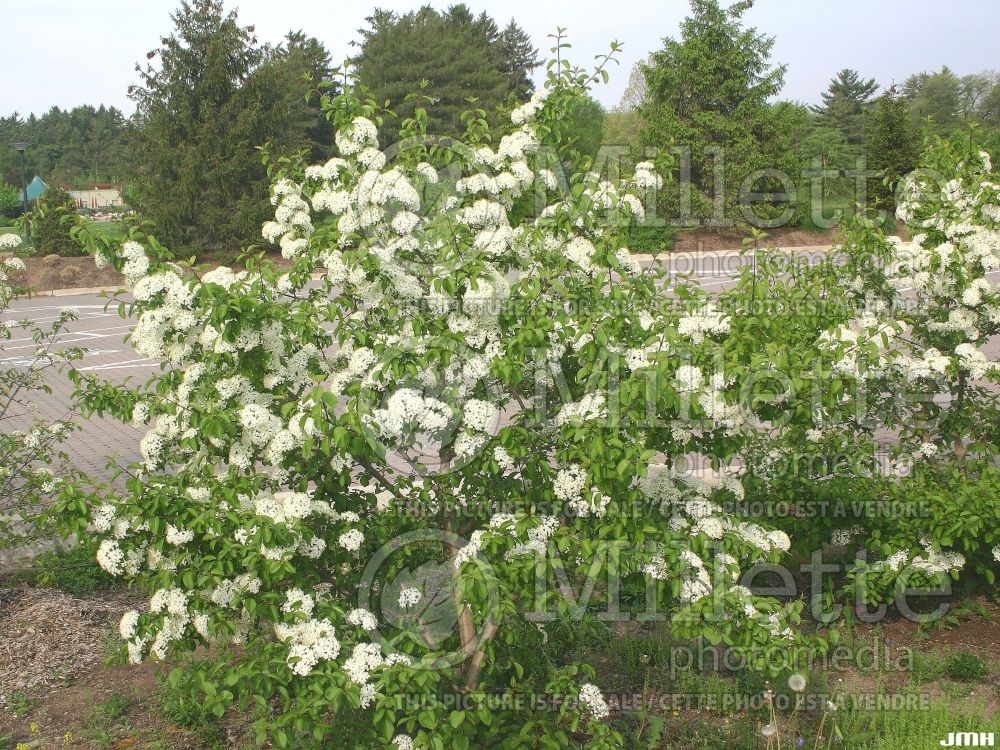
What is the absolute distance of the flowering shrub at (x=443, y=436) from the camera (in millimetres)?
2877

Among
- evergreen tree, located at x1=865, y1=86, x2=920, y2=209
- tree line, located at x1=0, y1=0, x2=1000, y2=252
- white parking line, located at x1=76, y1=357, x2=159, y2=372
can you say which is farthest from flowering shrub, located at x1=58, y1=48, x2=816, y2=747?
evergreen tree, located at x1=865, y1=86, x2=920, y2=209

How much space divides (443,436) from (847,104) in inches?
1692

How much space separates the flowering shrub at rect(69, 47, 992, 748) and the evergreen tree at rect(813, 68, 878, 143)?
33167 mm

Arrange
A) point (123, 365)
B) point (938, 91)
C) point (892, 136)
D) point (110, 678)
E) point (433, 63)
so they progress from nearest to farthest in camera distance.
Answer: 1. point (110, 678)
2. point (123, 365)
3. point (892, 136)
4. point (433, 63)
5. point (938, 91)

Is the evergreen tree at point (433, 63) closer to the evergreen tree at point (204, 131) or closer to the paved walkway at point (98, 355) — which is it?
the evergreen tree at point (204, 131)

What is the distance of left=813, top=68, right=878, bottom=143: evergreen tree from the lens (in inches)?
1457

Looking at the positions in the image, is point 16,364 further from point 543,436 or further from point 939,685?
point 939,685

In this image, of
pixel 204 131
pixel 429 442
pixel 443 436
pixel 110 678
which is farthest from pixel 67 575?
pixel 204 131

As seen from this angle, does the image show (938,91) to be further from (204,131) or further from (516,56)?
(204,131)

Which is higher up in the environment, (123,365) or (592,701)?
(123,365)

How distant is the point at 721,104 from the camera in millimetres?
24766

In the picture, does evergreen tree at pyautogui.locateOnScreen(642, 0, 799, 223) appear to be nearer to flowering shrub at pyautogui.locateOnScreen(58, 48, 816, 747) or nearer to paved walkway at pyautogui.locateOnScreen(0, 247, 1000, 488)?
paved walkway at pyautogui.locateOnScreen(0, 247, 1000, 488)

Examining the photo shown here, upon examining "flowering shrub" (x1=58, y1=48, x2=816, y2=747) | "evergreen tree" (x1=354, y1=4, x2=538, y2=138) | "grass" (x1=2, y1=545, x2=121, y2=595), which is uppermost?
"evergreen tree" (x1=354, y1=4, x2=538, y2=138)

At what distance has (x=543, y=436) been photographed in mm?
3375
